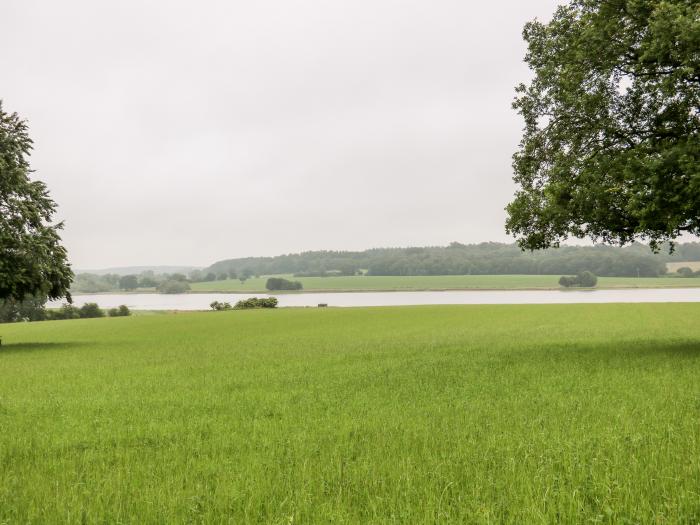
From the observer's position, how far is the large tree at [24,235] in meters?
34.5

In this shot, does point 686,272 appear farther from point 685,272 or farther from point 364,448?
point 364,448

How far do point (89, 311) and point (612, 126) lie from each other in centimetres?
11206

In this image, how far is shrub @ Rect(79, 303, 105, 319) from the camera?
11000 cm

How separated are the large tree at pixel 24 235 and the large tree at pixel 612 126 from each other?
30.9 metres

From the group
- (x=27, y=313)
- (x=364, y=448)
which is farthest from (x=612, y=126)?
(x=27, y=313)

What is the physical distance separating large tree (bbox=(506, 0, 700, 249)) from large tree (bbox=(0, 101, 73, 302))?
101 ft

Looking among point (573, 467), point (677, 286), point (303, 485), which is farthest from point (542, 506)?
point (677, 286)

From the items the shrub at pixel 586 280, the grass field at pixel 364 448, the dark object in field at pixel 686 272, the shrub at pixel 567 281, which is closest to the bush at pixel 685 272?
the dark object in field at pixel 686 272

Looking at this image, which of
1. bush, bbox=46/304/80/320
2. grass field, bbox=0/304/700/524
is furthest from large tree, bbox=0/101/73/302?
bush, bbox=46/304/80/320

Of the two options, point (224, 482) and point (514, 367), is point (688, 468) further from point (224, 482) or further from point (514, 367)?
point (514, 367)

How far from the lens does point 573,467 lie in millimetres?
7523

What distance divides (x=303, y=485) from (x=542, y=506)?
10.3 ft

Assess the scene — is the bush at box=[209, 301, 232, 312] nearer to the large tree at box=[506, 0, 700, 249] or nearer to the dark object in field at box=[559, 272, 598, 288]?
the large tree at box=[506, 0, 700, 249]

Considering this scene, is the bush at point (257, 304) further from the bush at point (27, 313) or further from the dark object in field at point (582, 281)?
the dark object in field at point (582, 281)
